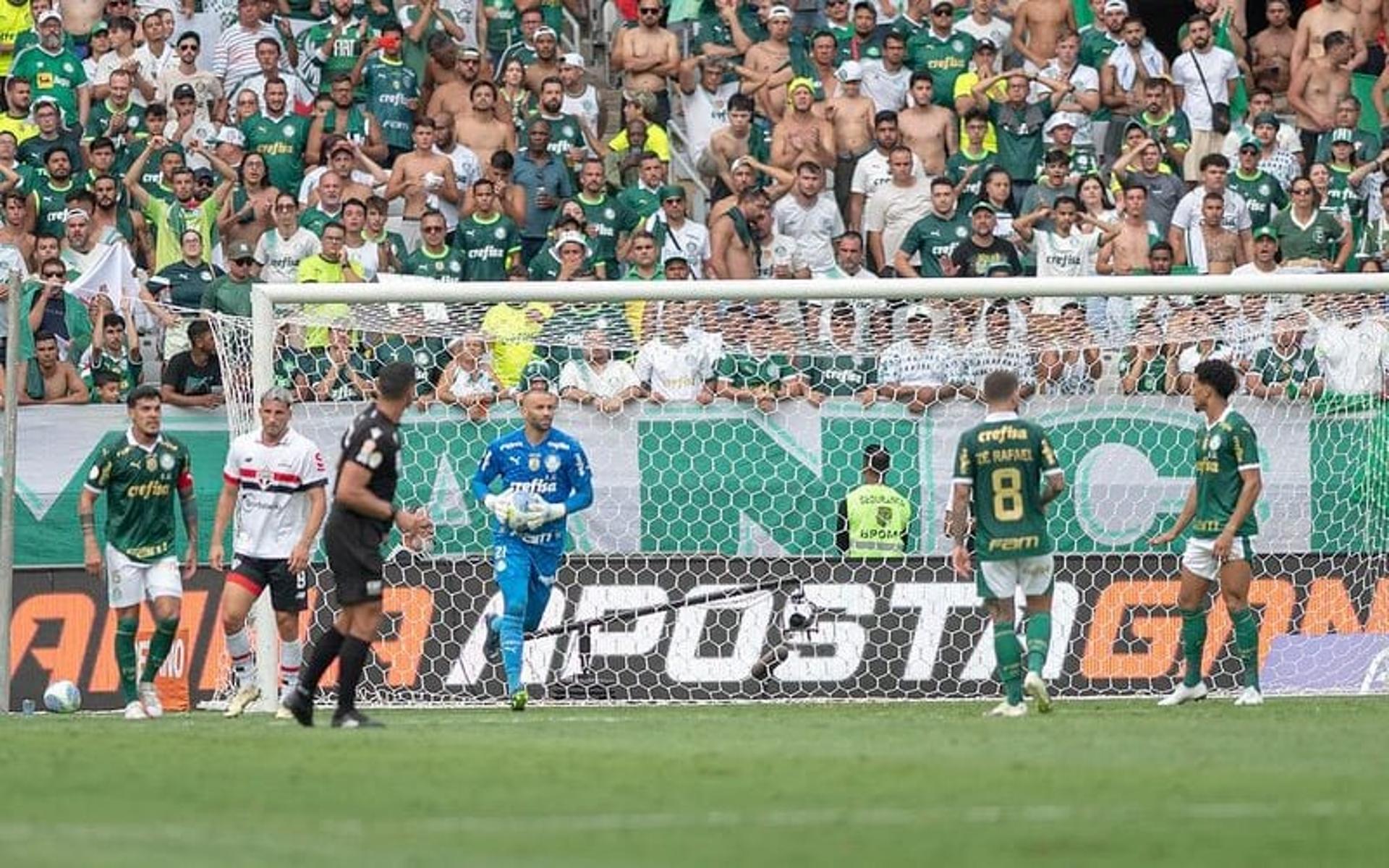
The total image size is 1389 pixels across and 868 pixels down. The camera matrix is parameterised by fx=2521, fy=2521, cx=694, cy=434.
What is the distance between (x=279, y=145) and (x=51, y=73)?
236cm

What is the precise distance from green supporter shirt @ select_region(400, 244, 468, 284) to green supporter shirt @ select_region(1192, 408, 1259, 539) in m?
7.96

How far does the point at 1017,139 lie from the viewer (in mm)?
23938

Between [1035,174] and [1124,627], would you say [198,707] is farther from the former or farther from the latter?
[1035,174]

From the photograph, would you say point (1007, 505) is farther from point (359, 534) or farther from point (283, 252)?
point (283, 252)

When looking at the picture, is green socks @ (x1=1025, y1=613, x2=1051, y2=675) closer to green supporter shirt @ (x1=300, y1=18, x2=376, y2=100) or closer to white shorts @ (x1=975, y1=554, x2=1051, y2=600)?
white shorts @ (x1=975, y1=554, x2=1051, y2=600)

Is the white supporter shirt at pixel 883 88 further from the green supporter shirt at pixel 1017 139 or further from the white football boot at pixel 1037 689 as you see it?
the white football boot at pixel 1037 689

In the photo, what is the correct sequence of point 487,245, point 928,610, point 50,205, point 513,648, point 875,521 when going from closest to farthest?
point 513,648 < point 928,610 < point 875,521 < point 50,205 < point 487,245

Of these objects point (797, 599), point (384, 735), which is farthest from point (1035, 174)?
point (384, 735)

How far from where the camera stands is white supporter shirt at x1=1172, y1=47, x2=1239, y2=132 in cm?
2500

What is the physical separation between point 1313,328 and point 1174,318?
1.06 m

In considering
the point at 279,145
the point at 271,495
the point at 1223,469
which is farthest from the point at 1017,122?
the point at 271,495

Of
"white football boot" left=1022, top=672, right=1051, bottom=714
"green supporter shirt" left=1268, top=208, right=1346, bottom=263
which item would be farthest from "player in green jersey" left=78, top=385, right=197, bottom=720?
"green supporter shirt" left=1268, top=208, right=1346, bottom=263

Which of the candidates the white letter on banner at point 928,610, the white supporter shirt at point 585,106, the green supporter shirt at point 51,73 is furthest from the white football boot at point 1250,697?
the green supporter shirt at point 51,73

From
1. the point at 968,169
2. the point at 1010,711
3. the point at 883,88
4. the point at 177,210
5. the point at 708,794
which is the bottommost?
the point at 1010,711
